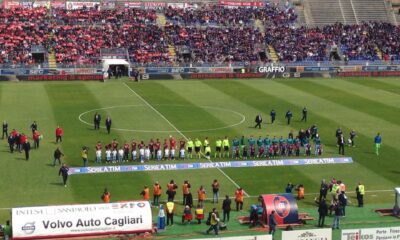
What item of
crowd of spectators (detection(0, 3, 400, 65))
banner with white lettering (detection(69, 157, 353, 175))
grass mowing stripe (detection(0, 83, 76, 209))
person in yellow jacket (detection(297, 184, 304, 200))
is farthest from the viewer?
crowd of spectators (detection(0, 3, 400, 65))

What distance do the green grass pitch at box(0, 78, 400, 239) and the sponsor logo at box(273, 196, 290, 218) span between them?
154cm

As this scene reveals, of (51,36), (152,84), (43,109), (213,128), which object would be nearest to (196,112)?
(213,128)

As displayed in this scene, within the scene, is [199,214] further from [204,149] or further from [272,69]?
[272,69]

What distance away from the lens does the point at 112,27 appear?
274 ft

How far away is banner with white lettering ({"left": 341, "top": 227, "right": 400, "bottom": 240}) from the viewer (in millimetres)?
23797

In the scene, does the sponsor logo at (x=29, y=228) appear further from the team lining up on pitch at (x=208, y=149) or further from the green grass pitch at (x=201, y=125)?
the team lining up on pitch at (x=208, y=149)

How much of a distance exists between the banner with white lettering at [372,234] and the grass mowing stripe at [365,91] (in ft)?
108

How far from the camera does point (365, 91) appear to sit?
6331cm

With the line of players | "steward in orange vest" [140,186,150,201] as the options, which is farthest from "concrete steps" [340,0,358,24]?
"steward in orange vest" [140,186,150,201]

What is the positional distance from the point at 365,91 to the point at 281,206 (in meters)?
38.5

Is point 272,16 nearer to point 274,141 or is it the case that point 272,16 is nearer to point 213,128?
point 213,128

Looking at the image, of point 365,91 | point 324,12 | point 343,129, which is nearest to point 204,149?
point 343,129

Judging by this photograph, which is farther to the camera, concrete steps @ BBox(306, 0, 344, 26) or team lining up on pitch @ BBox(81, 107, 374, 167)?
concrete steps @ BBox(306, 0, 344, 26)

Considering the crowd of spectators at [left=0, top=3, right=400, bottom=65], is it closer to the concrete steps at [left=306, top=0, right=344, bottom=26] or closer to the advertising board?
the concrete steps at [left=306, top=0, right=344, bottom=26]
